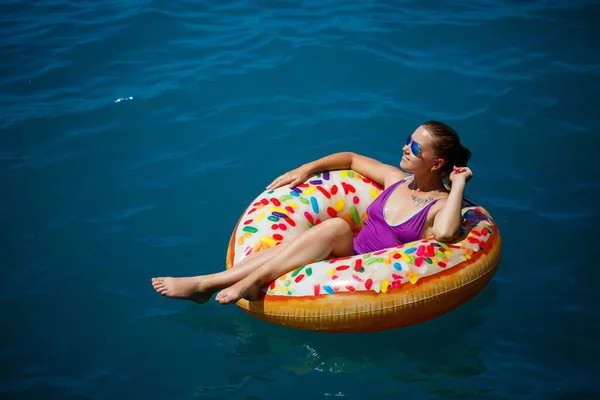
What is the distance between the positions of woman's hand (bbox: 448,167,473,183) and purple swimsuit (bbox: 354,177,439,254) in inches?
8.7

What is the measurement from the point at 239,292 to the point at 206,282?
1.03ft

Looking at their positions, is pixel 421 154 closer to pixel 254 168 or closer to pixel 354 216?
pixel 354 216

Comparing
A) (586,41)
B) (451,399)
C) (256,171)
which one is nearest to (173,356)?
(451,399)

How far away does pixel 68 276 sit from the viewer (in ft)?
18.0

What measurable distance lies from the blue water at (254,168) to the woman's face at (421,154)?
3.73 ft

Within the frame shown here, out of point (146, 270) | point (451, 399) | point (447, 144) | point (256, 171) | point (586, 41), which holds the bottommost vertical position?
point (451, 399)

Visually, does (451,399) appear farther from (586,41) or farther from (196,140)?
(586,41)

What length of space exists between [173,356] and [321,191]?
1.65 meters

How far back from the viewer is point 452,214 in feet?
15.1

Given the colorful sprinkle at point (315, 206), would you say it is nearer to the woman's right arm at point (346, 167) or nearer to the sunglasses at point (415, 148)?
the woman's right arm at point (346, 167)

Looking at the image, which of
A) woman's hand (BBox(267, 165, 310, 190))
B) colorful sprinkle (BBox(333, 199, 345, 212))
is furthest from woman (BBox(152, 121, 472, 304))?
woman's hand (BBox(267, 165, 310, 190))

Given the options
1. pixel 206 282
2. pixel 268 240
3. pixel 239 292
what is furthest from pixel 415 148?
pixel 206 282

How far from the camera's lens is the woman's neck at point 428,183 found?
490 centimetres

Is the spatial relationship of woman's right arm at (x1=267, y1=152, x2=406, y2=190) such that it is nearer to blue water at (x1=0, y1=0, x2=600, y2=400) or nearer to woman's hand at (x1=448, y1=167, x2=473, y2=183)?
woman's hand at (x1=448, y1=167, x2=473, y2=183)
